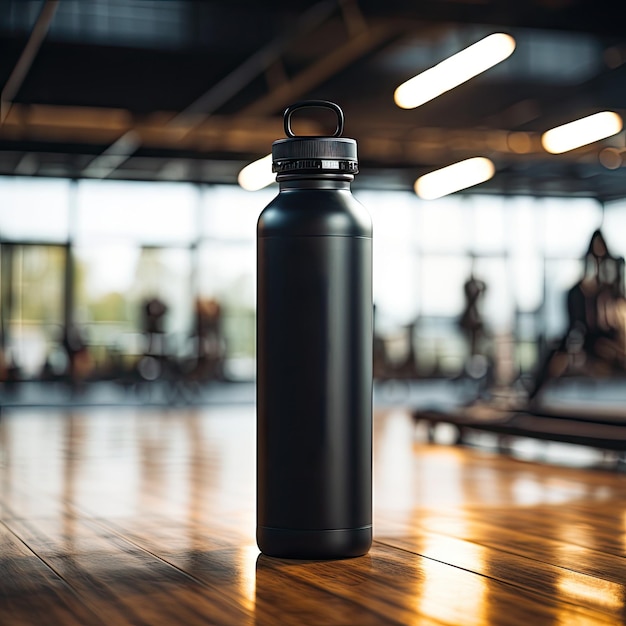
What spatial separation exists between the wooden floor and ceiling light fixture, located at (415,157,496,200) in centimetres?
904

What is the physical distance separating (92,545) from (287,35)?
20.9ft

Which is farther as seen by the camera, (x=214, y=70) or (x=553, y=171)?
(x=553, y=171)

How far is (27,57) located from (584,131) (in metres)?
4.83

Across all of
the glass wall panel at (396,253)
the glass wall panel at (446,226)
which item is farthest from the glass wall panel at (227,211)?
the glass wall panel at (446,226)

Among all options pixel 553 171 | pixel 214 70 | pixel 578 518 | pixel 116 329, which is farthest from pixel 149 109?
pixel 578 518

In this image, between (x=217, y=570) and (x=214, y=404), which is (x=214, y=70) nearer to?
(x=214, y=404)

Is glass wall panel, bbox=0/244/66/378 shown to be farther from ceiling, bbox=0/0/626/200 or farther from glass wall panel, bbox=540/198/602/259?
glass wall panel, bbox=540/198/602/259

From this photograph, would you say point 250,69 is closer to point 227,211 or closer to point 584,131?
point 584,131

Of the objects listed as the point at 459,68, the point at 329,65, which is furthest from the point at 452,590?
the point at 329,65

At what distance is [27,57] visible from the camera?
9.19m

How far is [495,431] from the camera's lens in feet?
17.9

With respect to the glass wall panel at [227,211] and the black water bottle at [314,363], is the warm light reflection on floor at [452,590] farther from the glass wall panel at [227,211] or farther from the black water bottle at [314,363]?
the glass wall panel at [227,211]

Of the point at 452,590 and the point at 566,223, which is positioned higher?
the point at 566,223

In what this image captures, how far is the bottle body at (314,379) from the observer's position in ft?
6.32
